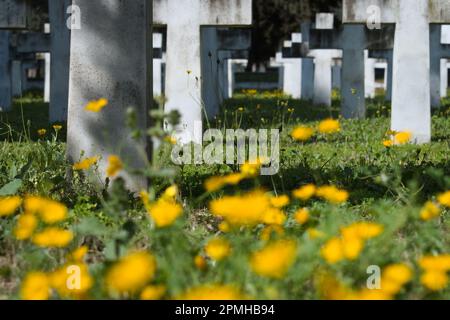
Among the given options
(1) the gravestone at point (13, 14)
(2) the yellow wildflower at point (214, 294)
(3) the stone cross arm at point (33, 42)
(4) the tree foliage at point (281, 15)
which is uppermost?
(4) the tree foliage at point (281, 15)

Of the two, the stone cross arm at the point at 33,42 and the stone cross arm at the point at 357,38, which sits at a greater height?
the stone cross arm at the point at 33,42

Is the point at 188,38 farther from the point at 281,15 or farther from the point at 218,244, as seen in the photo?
the point at 281,15

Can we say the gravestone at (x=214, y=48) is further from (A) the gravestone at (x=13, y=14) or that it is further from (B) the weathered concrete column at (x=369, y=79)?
(B) the weathered concrete column at (x=369, y=79)

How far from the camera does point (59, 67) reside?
12.2 meters

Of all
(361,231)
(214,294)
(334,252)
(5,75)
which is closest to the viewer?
(214,294)

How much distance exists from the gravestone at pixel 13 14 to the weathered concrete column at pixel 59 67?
122 inches

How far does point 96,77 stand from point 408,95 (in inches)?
206

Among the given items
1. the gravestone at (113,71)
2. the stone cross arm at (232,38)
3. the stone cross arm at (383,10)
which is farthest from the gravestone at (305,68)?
the gravestone at (113,71)

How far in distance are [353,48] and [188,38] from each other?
5.68m

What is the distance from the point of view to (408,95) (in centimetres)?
965

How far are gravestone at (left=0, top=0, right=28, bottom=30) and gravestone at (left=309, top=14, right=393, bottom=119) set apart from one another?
6.62 meters

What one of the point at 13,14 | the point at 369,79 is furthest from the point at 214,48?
the point at 369,79

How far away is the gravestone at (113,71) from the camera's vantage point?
17.3 ft
